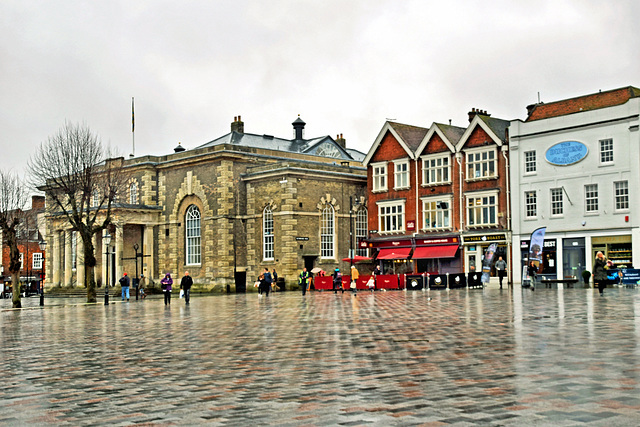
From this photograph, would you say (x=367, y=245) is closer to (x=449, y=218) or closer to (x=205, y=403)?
(x=449, y=218)

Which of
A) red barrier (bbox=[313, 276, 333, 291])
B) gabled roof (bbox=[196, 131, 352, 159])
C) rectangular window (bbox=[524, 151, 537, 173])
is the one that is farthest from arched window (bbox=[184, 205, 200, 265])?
rectangular window (bbox=[524, 151, 537, 173])

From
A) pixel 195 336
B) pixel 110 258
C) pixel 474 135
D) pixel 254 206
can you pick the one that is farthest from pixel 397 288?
pixel 195 336

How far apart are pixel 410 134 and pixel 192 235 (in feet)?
61.0

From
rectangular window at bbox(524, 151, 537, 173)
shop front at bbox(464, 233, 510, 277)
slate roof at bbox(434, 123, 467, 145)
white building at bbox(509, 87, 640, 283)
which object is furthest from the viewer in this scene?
slate roof at bbox(434, 123, 467, 145)

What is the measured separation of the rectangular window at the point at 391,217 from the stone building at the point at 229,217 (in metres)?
2.94

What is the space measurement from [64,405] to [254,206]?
50275 millimetres

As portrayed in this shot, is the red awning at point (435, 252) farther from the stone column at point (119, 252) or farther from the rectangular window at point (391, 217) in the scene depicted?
the stone column at point (119, 252)

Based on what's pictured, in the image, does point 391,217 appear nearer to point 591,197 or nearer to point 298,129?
point 591,197

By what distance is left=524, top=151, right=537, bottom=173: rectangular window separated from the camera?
48500 millimetres

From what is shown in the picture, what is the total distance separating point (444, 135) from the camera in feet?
174

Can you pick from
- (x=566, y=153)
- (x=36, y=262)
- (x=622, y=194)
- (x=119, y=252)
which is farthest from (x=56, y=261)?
(x=622, y=194)

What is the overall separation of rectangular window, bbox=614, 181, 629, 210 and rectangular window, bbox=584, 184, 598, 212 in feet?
4.21

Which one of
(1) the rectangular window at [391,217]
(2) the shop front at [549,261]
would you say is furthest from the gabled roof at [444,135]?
(2) the shop front at [549,261]

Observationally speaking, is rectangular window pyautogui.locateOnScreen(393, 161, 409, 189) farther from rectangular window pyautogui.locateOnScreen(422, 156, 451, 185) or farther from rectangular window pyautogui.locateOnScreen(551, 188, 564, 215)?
rectangular window pyautogui.locateOnScreen(551, 188, 564, 215)
